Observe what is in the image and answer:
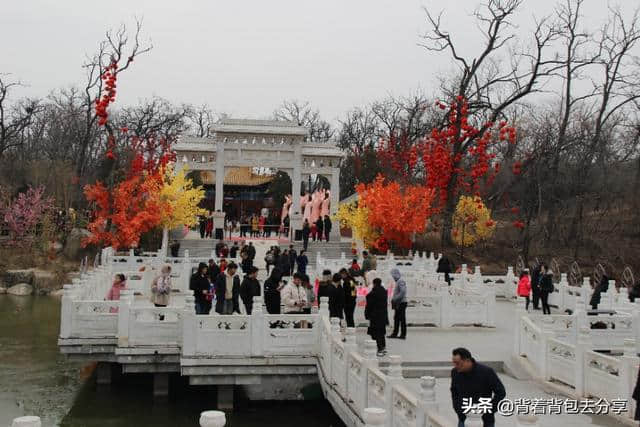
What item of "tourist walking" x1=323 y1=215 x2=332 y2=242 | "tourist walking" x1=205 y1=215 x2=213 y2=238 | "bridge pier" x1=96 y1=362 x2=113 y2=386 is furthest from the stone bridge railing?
"tourist walking" x1=205 y1=215 x2=213 y2=238

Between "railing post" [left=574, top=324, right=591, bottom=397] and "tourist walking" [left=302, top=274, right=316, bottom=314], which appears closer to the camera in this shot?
"railing post" [left=574, top=324, right=591, bottom=397]

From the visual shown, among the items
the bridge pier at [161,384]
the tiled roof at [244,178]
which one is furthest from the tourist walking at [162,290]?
the tiled roof at [244,178]

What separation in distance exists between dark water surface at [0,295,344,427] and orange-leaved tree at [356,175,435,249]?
1699cm

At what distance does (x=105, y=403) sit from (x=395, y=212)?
64.4 feet

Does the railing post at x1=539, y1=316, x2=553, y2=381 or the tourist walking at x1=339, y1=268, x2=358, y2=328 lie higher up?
the tourist walking at x1=339, y1=268, x2=358, y2=328

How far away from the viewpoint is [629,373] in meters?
8.98

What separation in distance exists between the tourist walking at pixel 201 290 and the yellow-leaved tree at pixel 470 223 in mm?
24976

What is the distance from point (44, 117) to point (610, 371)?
189 feet

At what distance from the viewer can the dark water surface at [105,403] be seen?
12594mm

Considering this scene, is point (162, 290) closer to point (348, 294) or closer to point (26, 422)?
point (348, 294)

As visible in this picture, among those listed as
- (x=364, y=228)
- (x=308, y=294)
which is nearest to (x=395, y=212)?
(x=364, y=228)

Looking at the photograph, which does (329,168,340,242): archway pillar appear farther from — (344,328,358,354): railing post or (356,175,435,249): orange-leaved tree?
(344,328,358,354): railing post

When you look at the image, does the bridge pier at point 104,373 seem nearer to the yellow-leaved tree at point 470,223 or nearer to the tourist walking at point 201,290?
the tourist walking at point 201,290

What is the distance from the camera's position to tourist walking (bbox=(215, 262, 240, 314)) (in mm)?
13602
